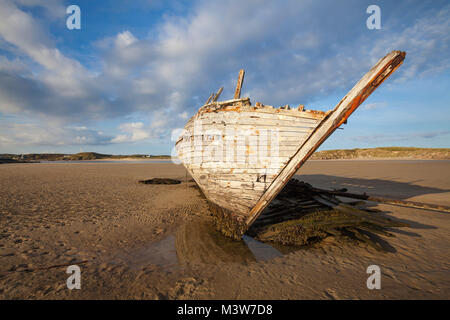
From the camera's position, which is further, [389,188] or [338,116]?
[389,188]

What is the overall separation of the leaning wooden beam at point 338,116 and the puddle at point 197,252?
0.69m

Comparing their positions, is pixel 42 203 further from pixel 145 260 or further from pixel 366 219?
pixel 366 219

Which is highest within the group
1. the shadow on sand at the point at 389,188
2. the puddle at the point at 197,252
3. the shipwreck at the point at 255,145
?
the shipwreck at the point at 255,145

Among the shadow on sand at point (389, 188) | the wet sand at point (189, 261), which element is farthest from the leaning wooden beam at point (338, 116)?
the shadow on sand at point (389, 188)

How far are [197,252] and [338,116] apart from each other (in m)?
4.36

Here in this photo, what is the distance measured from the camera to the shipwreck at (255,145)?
159 inches

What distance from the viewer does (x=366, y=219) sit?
196 inches

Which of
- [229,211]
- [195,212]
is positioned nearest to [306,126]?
[229,211]

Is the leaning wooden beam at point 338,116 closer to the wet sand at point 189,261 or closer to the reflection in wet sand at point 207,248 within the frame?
the reflection in wet sand at point 207,248

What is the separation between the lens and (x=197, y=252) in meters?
4.46

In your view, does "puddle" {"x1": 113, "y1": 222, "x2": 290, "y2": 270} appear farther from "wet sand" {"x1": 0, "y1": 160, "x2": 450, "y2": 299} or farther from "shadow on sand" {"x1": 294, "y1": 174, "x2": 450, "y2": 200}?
"shadow on sand" {"x1": 294, "y1": 174, "x2": 450, "y2": 200}

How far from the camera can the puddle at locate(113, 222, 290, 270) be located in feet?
13.3

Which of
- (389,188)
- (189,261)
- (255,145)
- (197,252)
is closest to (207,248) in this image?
(197,252)

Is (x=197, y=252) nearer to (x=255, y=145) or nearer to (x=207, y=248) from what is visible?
(x=207, y=248)
